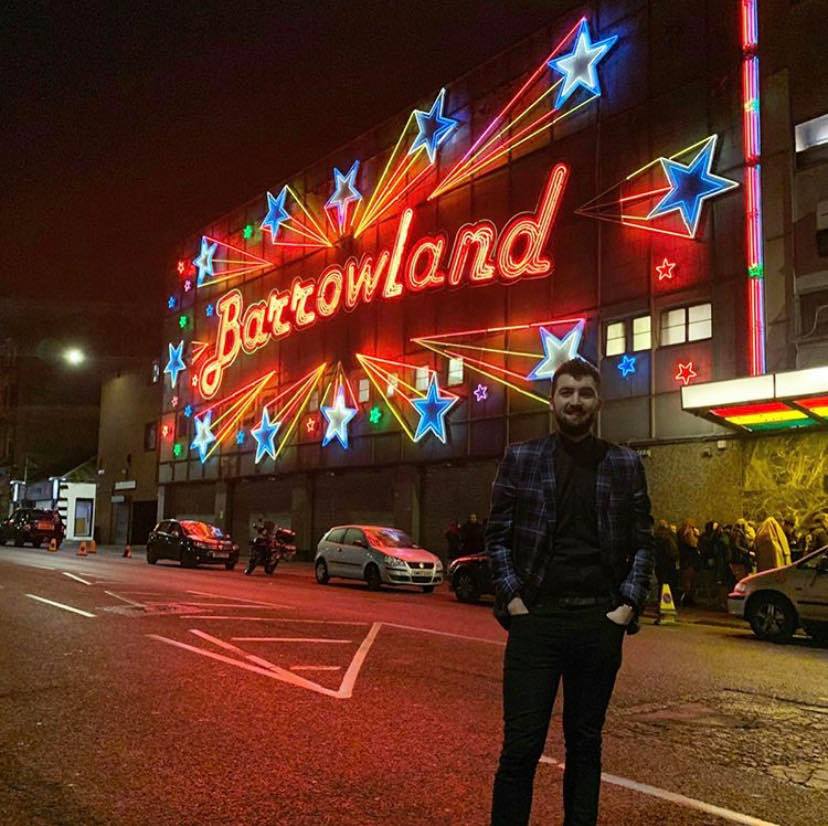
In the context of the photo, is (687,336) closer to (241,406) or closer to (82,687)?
(82,687)

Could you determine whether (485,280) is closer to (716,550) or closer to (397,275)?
(397,275)

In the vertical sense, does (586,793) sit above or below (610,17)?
below

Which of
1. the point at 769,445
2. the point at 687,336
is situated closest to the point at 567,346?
the point at 687,336

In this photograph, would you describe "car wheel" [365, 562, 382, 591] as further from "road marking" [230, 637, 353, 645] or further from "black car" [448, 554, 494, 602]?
"road marking" [230, 637, 353, 645]

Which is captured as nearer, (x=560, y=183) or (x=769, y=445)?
(x=769, y=445)

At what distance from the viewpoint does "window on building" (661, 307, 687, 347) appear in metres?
21.2

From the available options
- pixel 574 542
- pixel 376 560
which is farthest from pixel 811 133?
pixel 574 542

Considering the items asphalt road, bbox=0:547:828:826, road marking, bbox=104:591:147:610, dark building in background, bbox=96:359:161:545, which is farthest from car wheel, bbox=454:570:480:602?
dark building in background, bbox=96:359:161:545

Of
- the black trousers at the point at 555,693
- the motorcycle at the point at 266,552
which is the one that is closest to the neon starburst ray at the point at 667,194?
the motorcycle at the point at 266,552

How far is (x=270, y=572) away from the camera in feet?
83.8

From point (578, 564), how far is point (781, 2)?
20.5 metres

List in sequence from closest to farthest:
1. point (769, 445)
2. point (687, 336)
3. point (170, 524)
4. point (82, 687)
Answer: point (82, 687) < point (769, 445) < point (687, 336) < point (170, 524)

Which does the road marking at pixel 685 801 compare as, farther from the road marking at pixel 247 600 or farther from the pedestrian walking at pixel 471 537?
the pedestrian walking at pixel 471 537

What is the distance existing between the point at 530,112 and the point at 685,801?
2383 centimetres
